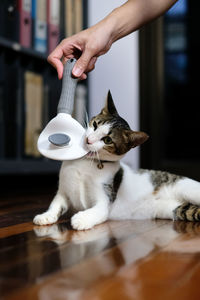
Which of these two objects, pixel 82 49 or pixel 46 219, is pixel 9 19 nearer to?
pixel 82 49

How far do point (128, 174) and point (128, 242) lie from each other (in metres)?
0.43

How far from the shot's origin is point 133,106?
3240 mm

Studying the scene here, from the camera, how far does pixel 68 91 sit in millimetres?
1183

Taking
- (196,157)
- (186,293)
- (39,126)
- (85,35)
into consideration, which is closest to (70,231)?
(186,293)

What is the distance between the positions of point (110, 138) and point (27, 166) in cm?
143

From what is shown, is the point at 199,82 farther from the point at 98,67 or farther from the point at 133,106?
the point at 98,67

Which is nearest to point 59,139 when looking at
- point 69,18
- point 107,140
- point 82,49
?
point 107,140

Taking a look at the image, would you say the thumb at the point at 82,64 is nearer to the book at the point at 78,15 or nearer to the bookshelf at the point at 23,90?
the bookshelf at the point at 23,90

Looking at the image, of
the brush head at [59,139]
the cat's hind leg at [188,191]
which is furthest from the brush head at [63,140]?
the cat's hind leg at [188,191]

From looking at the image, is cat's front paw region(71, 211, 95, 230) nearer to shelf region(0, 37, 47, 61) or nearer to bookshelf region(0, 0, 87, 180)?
bookshelf region(0, 0, 87, 180)

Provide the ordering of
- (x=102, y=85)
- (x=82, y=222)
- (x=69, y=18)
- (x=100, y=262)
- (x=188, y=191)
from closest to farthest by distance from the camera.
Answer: (x=100, y=262), (x=82, y=222), (x=188, y=191), (x=69, y=18), (x=102, y=85)

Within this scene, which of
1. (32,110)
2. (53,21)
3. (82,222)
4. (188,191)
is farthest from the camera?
(53,21)

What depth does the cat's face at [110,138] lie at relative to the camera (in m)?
1.12

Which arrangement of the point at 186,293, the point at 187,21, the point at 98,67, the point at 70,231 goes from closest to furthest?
the point at 186,293
the point at 70,231
the point at 98,67
the point at 187,21
